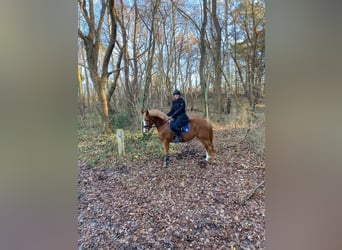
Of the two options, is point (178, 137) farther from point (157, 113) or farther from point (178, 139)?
point (157, 113)

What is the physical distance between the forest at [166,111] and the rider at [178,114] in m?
0.04

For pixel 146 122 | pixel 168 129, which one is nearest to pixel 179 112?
pixel 168 129

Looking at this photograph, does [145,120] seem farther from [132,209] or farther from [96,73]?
[132,209]

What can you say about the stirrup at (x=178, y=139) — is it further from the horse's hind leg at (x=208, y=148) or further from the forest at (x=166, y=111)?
the horse's hind leg at (x=208, y=148)

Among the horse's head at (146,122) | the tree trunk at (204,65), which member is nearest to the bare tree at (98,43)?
the horse's head at (146,122)

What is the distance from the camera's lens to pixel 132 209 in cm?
158

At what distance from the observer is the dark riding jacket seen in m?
1.68

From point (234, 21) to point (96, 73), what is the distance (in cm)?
105

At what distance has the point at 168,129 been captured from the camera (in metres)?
1.70

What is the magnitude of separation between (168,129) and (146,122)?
0.17 metres

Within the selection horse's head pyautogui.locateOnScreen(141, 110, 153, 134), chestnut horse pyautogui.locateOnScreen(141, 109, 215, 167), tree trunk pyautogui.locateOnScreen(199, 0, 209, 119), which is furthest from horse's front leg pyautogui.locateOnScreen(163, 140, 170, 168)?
tree trunk pyautogui.locateOnScreen(199, 0, 209, 119)
